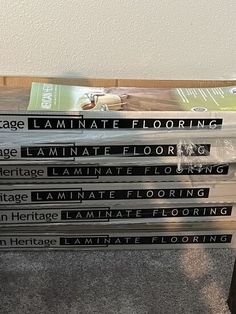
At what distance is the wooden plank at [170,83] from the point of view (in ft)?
3.62

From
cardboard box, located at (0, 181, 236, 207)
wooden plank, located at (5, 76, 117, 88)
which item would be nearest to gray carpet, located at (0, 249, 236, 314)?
cardboard box, located at (0, 181, 236, 207)

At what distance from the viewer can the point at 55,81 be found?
42.8 inches

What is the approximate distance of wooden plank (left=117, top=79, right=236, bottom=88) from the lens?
3.62ft

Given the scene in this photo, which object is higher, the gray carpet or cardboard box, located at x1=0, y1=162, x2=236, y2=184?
cardboard box, located at x1=0, y1=162, x2=236, y2=184

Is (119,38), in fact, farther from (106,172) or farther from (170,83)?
(106,172)

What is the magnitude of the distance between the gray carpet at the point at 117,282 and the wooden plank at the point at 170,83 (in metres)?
0.37

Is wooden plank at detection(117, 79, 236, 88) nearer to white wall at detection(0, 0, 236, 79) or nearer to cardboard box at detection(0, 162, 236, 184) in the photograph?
white wall at detection(0, 0, 236, 79)

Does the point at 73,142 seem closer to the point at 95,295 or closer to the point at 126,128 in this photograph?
the point at 126,128

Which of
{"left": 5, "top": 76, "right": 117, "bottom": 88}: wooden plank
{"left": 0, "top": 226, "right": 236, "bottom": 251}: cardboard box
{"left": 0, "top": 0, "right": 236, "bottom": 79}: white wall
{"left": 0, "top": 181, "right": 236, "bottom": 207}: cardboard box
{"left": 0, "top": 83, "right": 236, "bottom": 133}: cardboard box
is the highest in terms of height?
{"left": 0, "top": 0, "right": 236, "bottom": 79}: white wall

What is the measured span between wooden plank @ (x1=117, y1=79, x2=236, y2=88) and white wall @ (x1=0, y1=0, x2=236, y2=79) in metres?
0.01

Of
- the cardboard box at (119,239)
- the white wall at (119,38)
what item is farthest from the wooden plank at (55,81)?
the cardboard box at (119,239)

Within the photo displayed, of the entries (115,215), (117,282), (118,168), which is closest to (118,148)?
(118,168)

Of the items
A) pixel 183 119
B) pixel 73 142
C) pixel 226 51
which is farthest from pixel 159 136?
pixel 226 51

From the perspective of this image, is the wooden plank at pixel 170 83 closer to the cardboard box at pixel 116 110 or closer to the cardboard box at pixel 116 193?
the cardboard box at pixel 116 110
